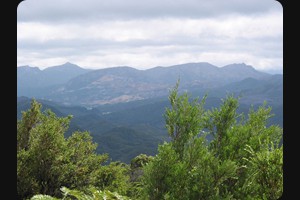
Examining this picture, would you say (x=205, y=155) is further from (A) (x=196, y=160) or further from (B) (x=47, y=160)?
(B) (x=47, y=160)

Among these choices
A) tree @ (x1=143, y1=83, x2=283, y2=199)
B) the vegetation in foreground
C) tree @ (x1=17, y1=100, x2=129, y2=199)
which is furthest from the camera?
tree @ (x1=17, y1=100, x2=129, y2=199)

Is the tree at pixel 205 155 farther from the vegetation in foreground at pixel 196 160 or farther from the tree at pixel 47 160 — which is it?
the tree at pixel 47 160

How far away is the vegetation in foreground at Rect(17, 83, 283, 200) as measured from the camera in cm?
956

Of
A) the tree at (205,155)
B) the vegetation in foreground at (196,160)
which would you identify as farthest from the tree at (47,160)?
the tree at (205,155)

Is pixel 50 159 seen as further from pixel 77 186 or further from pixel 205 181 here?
pixel 205 181

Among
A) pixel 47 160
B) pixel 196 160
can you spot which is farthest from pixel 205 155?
pixel 47 160

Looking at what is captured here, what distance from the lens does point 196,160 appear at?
533 inches

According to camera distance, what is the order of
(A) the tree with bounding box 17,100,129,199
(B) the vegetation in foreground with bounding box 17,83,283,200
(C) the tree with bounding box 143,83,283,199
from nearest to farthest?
(B) the vegetation in foreground with bounding box 17,83,283,200 → (C) the tree with bounding box 143,83,283,199 → (A) the tree with bounding box 17,100,129,199

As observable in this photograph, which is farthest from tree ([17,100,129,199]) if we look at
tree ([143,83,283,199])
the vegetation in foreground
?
tree ([143,83,283,199])

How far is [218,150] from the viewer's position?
1480 cm

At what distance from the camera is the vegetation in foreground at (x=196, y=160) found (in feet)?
31.4

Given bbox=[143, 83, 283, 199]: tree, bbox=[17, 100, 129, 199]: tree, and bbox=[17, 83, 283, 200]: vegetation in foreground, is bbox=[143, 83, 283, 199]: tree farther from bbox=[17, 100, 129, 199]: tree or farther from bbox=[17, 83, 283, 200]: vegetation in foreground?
bbox=[17, 100, 129, 199]: tree
